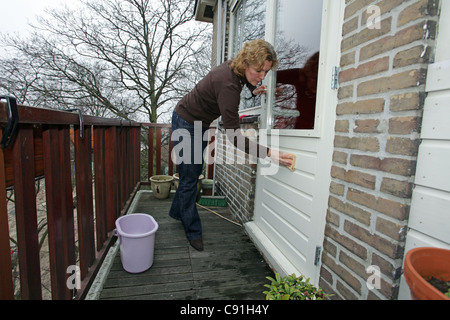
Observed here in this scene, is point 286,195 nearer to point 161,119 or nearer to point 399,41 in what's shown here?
point 399,41

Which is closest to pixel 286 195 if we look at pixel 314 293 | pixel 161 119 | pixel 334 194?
pixel 334 194

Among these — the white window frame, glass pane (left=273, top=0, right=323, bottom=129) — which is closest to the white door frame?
the white window frame

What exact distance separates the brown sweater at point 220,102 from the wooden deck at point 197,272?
92 centimetres

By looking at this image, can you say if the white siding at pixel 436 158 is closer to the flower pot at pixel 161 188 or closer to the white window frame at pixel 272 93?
the white window frame at pixel 272 93

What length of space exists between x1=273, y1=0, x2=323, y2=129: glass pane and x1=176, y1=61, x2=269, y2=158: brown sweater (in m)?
0.33

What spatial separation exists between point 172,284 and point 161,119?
10342mm

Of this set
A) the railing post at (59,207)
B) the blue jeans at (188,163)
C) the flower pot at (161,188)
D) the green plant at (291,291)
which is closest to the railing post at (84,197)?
the railing post at (59,207)

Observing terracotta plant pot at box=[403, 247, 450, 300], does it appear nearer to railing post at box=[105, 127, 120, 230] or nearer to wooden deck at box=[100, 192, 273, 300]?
wooden deck at box=[100, 192, 273, 300]

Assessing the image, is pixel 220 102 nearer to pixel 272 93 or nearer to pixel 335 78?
pixel 272 93

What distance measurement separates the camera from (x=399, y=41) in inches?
37.1

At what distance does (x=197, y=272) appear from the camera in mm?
1896

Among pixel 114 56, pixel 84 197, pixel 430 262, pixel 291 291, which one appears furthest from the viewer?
pixel 114 56

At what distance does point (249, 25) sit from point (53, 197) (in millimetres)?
2765

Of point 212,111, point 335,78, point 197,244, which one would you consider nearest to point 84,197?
point 197,244
